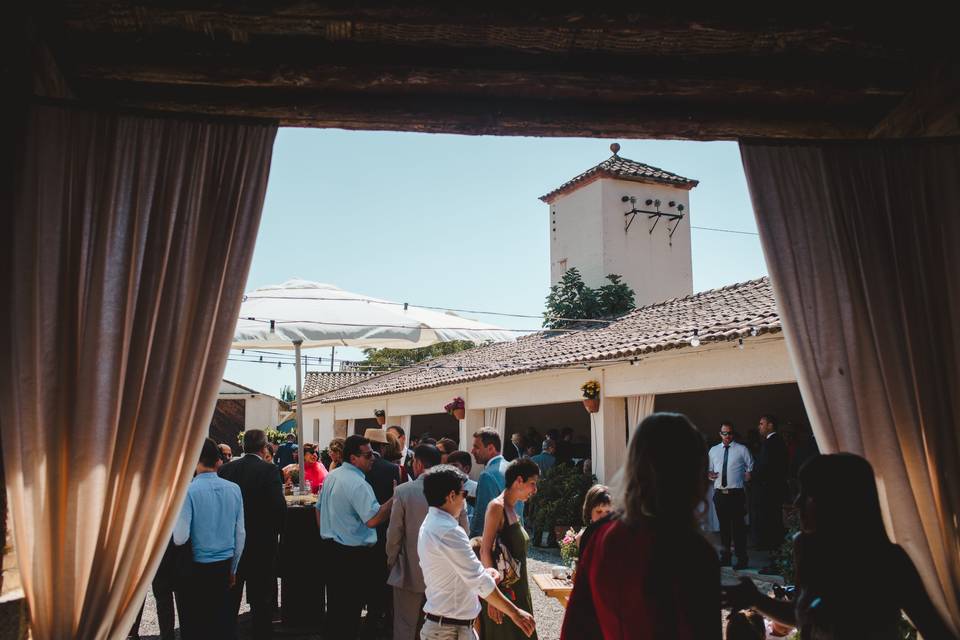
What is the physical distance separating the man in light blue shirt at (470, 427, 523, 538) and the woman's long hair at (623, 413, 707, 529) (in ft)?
11.0

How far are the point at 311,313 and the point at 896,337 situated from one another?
570 cm

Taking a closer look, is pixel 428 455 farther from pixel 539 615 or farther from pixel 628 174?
pixel 628 174

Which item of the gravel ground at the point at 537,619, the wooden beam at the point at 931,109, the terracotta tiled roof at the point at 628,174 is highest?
the terracotta tiled roof at the point at 628,174

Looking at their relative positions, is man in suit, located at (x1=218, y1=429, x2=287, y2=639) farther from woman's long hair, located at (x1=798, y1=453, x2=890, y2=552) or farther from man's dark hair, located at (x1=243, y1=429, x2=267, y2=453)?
woman's long hair, located at (x1=798, y1=453, x2=890, y2=552)

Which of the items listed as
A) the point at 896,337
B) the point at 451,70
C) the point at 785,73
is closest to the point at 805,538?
the point at 896,337

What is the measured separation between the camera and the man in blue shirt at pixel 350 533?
19.7ft

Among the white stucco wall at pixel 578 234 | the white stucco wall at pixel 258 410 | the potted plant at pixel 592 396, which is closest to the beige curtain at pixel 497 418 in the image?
the potted plant at pixel 592 396

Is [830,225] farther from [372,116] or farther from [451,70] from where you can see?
[372,116]

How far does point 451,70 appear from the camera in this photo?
3.54m

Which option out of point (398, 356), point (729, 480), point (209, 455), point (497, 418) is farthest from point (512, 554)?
point (398, 356)

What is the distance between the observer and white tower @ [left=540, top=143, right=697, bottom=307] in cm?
2697

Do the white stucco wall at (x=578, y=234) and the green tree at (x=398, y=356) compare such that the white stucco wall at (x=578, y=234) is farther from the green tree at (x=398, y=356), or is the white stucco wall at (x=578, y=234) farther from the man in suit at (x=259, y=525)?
the man in suit at (x=259, y=525)

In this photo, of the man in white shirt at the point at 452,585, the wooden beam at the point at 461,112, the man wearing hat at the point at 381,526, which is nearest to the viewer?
the wooden beam at the point at 461,112

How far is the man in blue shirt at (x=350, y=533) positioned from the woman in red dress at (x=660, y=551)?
3860 millimetres
